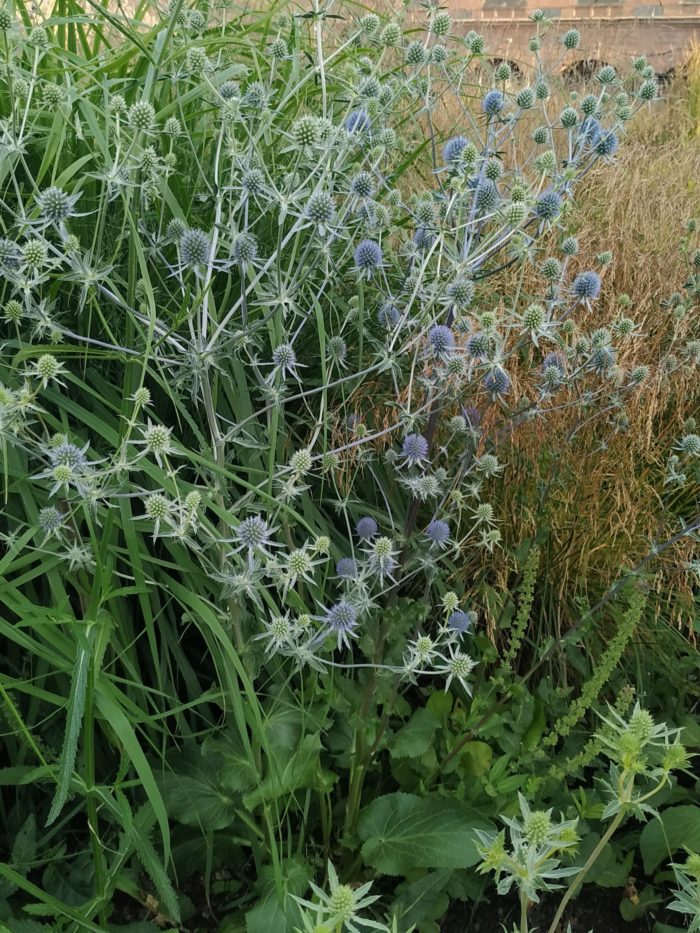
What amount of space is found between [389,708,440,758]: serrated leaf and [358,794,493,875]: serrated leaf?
0.32 ft

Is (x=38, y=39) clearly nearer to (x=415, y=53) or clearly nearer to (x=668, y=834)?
(x=415, y=53)

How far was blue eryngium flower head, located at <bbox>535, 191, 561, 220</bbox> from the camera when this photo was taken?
6.38ft

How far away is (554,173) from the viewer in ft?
7.23

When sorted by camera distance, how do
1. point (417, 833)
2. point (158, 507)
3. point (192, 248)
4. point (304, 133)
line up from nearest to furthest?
point (158, 507), point (192, 248), point (304, 133), point (417, 833)

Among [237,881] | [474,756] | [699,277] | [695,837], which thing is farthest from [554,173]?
[237,881]

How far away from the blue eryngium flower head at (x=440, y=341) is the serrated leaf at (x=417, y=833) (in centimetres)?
102

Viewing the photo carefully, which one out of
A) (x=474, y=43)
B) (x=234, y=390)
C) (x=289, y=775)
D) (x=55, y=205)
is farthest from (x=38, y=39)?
(x=289, y=775)

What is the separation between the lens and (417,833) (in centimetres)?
194

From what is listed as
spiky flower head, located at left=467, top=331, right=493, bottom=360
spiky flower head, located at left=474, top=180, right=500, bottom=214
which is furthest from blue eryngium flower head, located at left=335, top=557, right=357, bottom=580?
spiky flower head, located at left=474, top=180, right=500, bottom=214

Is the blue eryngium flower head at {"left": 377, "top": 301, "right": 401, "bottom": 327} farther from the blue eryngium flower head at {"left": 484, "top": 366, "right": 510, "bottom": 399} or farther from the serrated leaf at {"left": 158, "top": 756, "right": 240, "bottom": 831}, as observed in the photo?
the serrated leaf at {"left": 158, "top": 756, "right": 240, "bottom": 831}

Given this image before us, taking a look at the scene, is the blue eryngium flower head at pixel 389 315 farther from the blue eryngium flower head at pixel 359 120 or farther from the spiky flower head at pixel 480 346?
the blue eryngium flower head at pixel 359 120

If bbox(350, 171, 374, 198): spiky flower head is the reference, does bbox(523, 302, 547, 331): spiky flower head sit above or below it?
below

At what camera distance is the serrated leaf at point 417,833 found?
188 centimetres

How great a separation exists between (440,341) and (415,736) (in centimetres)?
95
